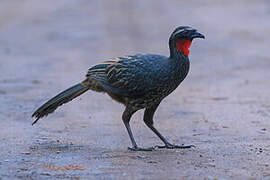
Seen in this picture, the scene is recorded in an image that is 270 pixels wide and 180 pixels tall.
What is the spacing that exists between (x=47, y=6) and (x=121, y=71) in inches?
723

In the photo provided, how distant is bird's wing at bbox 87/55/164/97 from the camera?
7.04 m

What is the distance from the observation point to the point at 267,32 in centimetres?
1778

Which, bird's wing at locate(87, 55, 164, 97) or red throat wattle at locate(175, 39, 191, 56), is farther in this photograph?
red throat wattle at locate(175, 39, 191, 56)

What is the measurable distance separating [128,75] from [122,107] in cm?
294

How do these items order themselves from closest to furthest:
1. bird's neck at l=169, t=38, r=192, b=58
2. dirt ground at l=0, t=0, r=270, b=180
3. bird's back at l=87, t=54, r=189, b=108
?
dirt ground at l=0, t=0, r=270, b=180 → bird's back at l=87, t=54, r=189, b=108 → bird's neck at l=169, t=38, r=192, b=58

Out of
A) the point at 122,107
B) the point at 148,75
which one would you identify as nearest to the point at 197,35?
the point at 148,75

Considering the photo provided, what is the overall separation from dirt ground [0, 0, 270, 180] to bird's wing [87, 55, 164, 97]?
0.68 m

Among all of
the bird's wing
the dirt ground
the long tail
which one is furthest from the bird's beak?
the long tail

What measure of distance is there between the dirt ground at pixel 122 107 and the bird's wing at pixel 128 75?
675 millimetres

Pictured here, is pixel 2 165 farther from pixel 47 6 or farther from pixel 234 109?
pixel 47 6

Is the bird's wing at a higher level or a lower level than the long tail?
higher

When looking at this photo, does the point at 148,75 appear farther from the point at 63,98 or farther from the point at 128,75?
the point at 63,98

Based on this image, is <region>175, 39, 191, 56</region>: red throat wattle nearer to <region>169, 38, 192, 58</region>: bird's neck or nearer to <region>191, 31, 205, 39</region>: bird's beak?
<region>169, 38, 192, 58</region>: bird's neck

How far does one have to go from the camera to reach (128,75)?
7.17 meters
